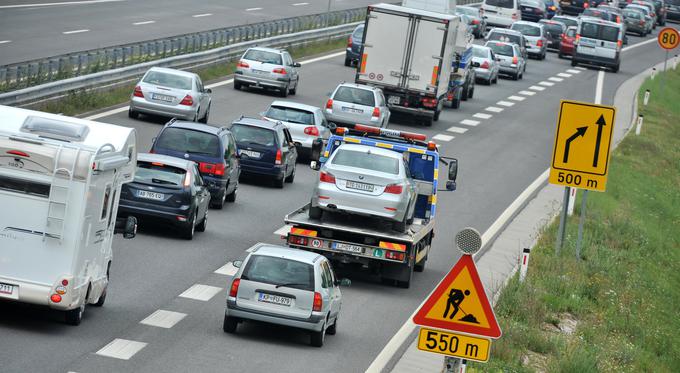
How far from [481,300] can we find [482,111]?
1635 inches

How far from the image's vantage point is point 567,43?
76.4 meters

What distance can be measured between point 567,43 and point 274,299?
58385mm

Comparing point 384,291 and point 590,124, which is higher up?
point 590,124

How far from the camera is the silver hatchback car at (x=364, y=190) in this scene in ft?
81.0

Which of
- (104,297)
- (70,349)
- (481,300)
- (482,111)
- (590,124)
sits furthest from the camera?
(482,111)

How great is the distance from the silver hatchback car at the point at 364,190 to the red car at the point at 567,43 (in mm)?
52067

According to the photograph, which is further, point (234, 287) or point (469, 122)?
point (469, 122)

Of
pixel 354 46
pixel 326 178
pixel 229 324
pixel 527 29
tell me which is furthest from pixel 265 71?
pixel 229 324

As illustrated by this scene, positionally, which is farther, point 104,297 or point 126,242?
point 126,242

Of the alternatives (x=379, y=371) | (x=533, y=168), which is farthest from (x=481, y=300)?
(x=533, y=168)

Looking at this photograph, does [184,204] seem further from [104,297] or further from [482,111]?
[482,111]

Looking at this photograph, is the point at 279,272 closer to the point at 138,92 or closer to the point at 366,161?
the point at 366,161

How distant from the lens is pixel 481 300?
13.1m

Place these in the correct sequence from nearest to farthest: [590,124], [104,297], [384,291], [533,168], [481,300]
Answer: [481,300] → [104,297] → [590,124] → [384,291] → [533,168]
